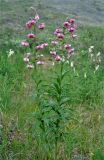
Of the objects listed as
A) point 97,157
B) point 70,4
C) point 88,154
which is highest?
point 97,157

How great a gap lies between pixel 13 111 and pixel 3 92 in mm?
245

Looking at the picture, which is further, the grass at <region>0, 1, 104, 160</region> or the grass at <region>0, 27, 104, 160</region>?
the grass at <region>0, 27, 104, 160</region>

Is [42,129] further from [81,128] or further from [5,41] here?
[5,41]

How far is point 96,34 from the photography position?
9625 mm

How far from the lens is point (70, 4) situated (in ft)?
38.0

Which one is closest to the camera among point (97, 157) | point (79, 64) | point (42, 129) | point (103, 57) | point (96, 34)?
point (97, 157)

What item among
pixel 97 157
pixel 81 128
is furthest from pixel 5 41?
pixel 97 157

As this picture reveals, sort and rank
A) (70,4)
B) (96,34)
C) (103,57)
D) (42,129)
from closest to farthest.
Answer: (42,129)
(103,57)
(96,34)
(70,4)

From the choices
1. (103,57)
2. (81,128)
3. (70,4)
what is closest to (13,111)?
(81,128)

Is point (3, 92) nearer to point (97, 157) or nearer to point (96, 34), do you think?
point (97, 157)

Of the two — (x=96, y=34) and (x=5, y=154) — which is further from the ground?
(x=5, y=154)

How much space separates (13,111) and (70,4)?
6383 mm

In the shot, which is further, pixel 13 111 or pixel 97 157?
pixel 13 111

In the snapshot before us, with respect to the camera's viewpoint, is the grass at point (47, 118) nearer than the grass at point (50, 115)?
No
